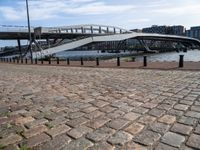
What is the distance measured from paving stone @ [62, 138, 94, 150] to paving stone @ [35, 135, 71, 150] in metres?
0.09

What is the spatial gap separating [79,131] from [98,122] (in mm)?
542

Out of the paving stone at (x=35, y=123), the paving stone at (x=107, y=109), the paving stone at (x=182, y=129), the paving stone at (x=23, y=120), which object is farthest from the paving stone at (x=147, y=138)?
the paving stone at (x=23, y=120)

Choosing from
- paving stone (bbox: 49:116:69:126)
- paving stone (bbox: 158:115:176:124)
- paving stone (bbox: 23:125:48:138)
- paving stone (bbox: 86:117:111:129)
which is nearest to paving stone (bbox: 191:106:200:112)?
paving stone (bbox: 158:115:176:124)

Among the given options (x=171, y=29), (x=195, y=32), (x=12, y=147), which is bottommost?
(x=12, y=147)

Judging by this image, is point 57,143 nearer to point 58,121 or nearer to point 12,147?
point 12,147

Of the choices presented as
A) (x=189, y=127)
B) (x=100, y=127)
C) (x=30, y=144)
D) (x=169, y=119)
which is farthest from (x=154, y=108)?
(x=30, y=144)

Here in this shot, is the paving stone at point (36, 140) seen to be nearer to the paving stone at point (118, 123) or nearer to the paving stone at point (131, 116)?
the paving stone at point (118, 123)

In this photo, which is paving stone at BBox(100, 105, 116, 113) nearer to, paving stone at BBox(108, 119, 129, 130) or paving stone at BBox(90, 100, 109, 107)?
paving stone at BBox(90, 100, 109, 107)

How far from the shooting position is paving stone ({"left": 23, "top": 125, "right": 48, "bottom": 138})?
12.6 ft

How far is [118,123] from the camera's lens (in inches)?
166

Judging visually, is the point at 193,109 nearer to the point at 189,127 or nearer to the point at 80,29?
the point at 189,127

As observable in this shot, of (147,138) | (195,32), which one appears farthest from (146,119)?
(195,32)

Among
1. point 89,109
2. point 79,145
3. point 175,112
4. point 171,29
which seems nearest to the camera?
point 79,145

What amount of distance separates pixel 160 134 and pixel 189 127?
637 millimetres
